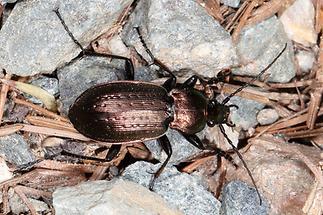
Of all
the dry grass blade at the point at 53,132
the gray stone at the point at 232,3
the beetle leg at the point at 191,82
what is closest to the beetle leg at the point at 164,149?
the beetle leg at the point at 191,82

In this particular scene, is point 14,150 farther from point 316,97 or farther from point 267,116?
point 316,97

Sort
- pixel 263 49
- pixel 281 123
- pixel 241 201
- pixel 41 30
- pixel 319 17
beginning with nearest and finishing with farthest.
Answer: pixel 41 30 < pixel 241 201 < pixel 263 49 < pixel 281 123 < pixel 319 17

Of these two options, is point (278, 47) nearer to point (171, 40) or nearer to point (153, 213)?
point (171, 40)

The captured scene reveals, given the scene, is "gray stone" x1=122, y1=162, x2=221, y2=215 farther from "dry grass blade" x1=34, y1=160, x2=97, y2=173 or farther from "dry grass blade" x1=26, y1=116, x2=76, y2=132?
"dry grass blade" x1=26, y1=116, x2=76, y2=132

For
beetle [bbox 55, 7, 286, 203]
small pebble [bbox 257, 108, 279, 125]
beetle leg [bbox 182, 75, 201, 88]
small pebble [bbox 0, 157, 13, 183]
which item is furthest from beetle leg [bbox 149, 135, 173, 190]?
small pebble [bbox 0, 157, 13, 183]

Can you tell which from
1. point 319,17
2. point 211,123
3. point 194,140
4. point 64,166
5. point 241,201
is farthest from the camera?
point 319,17

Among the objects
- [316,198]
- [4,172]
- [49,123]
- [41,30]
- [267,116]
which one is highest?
[41,30]

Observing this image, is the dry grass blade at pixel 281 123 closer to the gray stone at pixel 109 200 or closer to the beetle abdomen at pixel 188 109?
the beetle abdomen at pixel 188 109

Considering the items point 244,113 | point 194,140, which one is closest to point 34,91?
point 194,140
